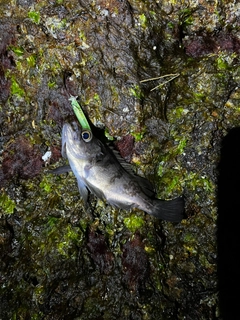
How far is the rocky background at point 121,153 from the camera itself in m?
3.54

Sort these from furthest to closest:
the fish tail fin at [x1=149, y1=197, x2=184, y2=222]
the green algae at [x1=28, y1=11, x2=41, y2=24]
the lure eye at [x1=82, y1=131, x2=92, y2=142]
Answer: the green algae at [x1=28, y1=11, x2=41, y2=24], the fish tail fin at [x1=149, y1=197, x2=184, y2=222], the lure eye at [x1=82, y1=131, x2=92, y2=142]

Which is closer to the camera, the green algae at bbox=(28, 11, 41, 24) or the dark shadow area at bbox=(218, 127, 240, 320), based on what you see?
the dark shadow area at bbox=(218, 127, 240, 320)

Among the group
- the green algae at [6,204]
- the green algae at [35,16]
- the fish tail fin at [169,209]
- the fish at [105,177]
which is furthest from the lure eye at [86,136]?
the green algae at [35,16]

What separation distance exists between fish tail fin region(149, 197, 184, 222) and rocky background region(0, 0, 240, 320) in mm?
204

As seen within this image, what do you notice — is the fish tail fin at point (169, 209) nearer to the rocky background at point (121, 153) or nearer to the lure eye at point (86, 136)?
the rocky background at point (121, 153)

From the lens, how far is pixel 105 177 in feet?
11.1

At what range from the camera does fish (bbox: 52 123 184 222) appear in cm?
332

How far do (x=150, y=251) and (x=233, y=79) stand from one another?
2.13 m

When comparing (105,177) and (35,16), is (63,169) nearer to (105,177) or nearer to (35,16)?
(105,177)

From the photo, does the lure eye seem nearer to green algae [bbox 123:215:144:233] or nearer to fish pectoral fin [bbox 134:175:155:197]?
fish pectoral fin [bbox 134:175:155:197]

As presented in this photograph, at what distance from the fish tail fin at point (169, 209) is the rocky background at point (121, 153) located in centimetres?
20

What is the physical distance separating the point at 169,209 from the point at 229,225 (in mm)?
685

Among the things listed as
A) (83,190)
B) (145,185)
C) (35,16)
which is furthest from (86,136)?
(35,16)

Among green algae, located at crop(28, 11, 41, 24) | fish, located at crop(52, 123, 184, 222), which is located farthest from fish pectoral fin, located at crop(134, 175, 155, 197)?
green algae, located at crop(28, 11, 41, 24)
